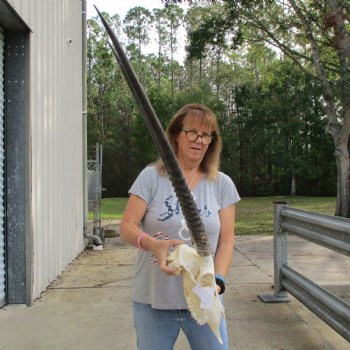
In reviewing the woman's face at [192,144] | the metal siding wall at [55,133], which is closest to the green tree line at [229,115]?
the metal siding wall at [55,133]

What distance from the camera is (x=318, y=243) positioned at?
174 inches

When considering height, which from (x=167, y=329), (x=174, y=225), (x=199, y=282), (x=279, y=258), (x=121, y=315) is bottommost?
(x=121, y=315)

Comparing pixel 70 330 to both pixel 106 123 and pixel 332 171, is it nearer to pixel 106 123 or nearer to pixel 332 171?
pixel 332 171

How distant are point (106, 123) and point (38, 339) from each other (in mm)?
48518

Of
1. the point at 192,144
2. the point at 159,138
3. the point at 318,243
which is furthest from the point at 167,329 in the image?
the point at 318,243

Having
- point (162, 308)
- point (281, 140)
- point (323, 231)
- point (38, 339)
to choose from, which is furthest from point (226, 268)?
point (281, 140)

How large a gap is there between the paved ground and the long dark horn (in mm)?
3011

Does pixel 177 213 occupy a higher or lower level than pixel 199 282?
Answer: higher

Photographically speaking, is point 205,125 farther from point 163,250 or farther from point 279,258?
point 279,258

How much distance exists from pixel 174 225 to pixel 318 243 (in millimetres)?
2515

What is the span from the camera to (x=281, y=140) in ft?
143

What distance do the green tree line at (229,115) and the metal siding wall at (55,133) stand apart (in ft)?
92.2

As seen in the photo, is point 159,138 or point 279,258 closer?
point 159,138

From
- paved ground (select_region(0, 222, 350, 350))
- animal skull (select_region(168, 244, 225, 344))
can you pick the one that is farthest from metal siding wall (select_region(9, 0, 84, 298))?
animal skull (select_region(168, 244, 225, 344))
